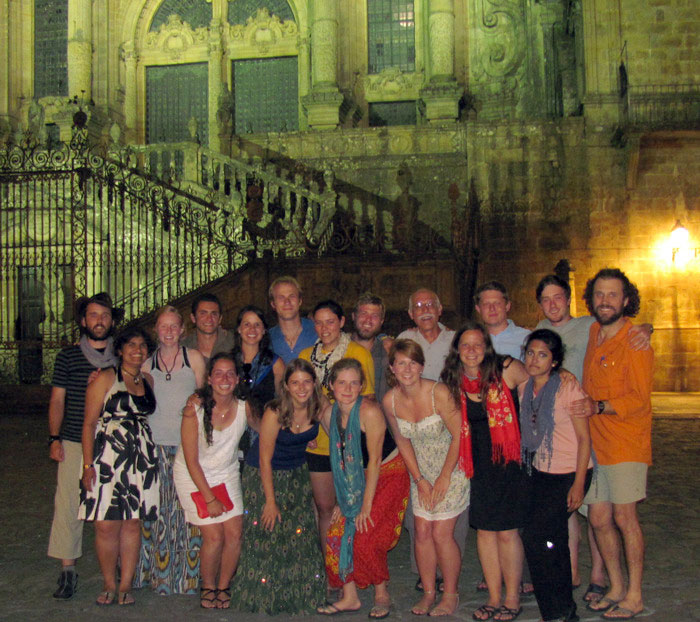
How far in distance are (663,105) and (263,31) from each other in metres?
13.1

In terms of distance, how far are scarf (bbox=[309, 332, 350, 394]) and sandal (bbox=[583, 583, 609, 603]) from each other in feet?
7.00

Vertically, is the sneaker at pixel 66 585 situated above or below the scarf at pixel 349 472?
below

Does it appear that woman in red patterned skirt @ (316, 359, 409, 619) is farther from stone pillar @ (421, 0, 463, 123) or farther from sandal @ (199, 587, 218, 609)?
stone pillar @ (421, 0, 463, 123)

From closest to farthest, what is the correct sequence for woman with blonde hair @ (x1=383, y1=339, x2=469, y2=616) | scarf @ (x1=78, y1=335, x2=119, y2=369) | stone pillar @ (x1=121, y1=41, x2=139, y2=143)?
woman with blonde hair @ (x1=383, y1=339, x2=469, y2=616), scarf @ (x1=78, y1=335, x2=119, y2=369), stone pillar @ (x1=121, y1=41, x2=139, y2=143)

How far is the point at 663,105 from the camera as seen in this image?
1694cm

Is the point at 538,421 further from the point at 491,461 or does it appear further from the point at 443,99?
the point at 443,99

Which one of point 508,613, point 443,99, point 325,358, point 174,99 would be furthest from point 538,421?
point 174,99

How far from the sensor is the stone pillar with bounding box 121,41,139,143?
2473cm

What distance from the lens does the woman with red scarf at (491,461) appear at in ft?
15.6

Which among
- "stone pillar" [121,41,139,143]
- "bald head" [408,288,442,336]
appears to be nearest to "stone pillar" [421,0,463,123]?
"stone pillar" [121,41,139,143]

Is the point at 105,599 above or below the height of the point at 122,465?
below

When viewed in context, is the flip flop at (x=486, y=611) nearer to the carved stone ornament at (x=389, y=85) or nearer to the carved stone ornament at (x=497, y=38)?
the carved stone ornament at (x=497, y=38)

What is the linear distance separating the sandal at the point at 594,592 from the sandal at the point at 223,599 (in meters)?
2.30

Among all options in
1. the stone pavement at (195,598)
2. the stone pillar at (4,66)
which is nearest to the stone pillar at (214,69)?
the stone pillar at (4,66)
